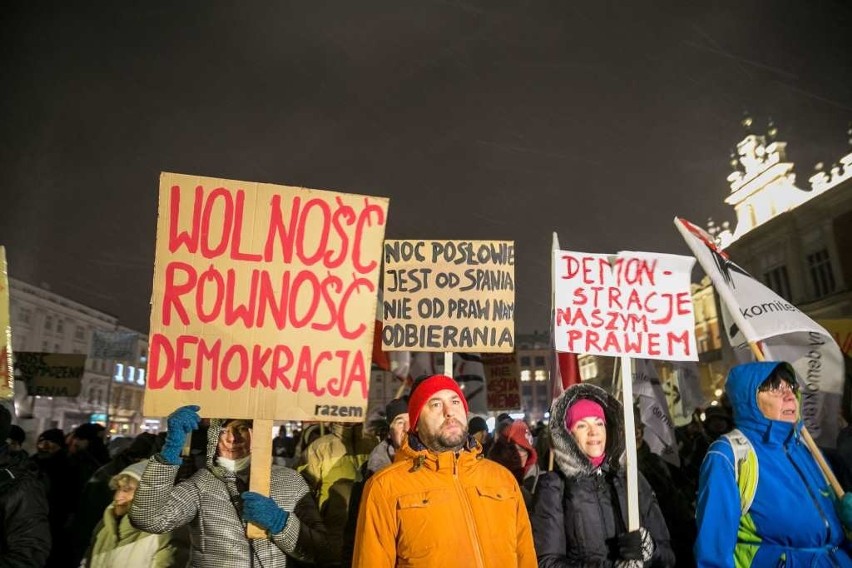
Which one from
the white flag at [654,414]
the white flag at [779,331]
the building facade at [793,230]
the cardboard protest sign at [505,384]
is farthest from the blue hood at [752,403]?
the building facade at [793,230]

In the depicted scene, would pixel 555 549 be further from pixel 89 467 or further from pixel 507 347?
pixel 89 467

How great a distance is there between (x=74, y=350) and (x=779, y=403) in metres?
86.9

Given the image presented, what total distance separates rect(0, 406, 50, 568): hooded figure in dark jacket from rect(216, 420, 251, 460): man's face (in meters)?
1.04

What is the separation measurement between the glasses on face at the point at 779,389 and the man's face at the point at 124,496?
415cm

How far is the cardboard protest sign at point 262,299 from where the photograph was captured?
3.60 m

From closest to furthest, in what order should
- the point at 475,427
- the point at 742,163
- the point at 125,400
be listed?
the point at 475,427 < the point at 742,163 < the point at 125,400

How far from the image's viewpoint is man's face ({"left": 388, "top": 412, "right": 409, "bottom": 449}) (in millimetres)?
4865

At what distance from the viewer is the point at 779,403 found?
3.14m

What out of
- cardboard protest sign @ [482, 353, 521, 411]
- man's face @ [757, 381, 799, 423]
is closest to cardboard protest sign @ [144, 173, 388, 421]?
man's face @ [757, 381, 799, 423]

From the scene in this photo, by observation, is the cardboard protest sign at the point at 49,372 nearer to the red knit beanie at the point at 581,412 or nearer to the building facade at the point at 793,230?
the red knit beanie at the point at 581,412

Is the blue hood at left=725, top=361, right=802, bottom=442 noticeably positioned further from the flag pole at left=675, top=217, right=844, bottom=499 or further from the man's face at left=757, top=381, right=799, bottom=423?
the flag pole at left=675, top=217, right=844, bottom=499

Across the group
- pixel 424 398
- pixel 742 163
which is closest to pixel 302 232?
pixel 424 398

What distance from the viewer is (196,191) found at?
3811mm

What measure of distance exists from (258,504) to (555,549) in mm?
1693
